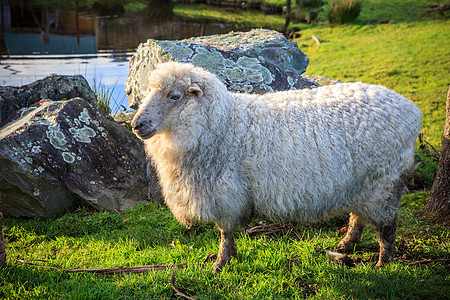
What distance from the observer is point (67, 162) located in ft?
15.3

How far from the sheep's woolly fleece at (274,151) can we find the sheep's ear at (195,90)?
0.03 m

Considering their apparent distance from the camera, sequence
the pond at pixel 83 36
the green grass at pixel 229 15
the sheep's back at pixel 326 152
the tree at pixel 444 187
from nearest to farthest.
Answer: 1. the sheep's back at pixel 326 152
2. the tree at pixel 444 187
3. the pond at pixel 83 36
4. the green grass at pixel 229 15

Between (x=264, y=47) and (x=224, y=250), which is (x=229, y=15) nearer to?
(x=264, y=47)

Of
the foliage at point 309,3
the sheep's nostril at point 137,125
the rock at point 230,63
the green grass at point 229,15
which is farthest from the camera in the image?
the foliage at point 309,3

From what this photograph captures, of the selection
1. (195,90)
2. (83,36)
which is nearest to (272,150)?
(195,90)

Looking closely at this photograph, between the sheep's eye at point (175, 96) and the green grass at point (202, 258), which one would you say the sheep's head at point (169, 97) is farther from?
the green grass at point (202, 258)

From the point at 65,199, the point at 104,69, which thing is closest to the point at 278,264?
the point at 65,199

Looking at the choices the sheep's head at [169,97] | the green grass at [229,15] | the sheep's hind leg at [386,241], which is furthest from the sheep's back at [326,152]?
the green grass at [229,15]

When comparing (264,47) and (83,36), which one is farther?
(83,36)

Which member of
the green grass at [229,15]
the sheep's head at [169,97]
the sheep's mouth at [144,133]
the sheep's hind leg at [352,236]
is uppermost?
the green grass at [229,15]

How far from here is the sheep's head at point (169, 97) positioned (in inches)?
118

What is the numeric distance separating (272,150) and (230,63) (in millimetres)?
2669

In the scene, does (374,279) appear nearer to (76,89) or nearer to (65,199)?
(65,199)

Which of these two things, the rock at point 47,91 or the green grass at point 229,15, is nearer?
the rock at point 47,91
